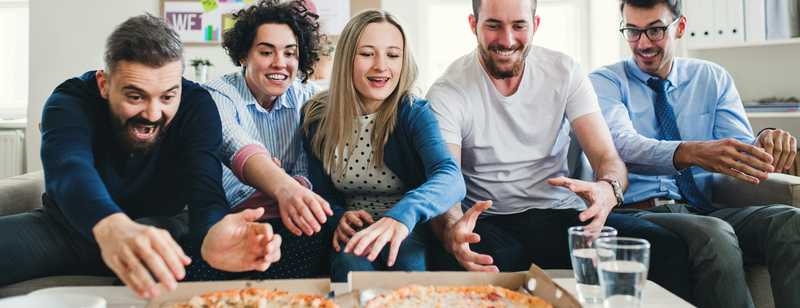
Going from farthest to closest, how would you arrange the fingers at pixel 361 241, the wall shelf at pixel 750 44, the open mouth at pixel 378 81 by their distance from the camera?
the wall shelf at pixel 750 44
the open mouth at pixel 378 81
the fingers at pixel 361 241

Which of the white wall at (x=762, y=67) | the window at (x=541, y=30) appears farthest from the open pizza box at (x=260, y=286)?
the window at (x=541, y=30)

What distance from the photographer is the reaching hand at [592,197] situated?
65.3 inches

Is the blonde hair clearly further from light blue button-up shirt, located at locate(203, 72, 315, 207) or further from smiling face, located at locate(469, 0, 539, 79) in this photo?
smiling face, located at locate(469, 0, 539, 79)

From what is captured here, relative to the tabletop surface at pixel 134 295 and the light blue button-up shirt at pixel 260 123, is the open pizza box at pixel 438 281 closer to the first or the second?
the tabletop surface at pixel 134 295

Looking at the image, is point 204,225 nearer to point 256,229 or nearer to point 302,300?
point 256,229

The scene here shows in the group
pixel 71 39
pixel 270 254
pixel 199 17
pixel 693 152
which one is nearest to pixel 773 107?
pixel 693 152

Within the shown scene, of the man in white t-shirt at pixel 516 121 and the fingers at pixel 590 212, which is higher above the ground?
the man in white t-shirt at pixel 516 121

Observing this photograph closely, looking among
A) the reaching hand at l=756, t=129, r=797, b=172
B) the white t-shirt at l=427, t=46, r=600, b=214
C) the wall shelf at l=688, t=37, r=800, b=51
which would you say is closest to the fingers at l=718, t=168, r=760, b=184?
the reaching hand at l=756, t=129, r=797, b=172

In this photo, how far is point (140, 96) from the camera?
144 cm

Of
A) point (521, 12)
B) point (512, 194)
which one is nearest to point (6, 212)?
point (512, 194)

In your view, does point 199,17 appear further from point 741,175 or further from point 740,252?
point 740,252

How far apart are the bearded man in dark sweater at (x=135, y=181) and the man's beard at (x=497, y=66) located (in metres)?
0.84

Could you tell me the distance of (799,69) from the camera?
11.3 feet

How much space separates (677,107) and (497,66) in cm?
69
